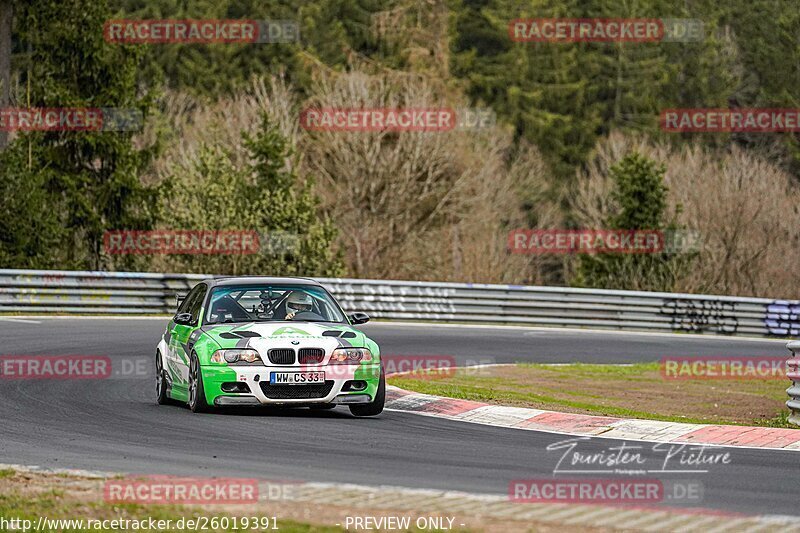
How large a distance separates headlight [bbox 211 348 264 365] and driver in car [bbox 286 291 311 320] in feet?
3.90

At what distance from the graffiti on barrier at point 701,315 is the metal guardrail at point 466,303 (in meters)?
0.02

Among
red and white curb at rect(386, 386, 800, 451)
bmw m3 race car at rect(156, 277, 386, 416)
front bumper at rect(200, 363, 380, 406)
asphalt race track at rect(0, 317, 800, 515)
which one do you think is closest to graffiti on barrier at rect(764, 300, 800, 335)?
asphalt race track at rect(0, 317, 800, 515)

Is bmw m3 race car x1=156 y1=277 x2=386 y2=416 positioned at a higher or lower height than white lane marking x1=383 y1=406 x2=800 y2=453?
higher

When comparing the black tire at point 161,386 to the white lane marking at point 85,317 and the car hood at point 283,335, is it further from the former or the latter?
the white lane marking at point 85,317

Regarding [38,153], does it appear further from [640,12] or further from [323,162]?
[640,12]

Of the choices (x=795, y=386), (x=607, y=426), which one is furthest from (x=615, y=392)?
(x=607, y=426)

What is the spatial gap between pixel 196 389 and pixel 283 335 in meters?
0.99

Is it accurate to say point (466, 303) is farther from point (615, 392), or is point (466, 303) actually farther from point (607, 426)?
point (607, 426)

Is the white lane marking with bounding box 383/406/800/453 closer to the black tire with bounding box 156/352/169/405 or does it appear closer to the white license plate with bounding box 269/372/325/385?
the white license plate with bounding box 269/372/325/385

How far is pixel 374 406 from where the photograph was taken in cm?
1342

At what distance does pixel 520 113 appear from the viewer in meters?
78.6

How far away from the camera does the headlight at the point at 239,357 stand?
512 inches

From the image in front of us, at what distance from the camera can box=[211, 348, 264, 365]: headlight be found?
13.0m

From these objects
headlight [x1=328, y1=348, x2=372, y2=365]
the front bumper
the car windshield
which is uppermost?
the car windshield
